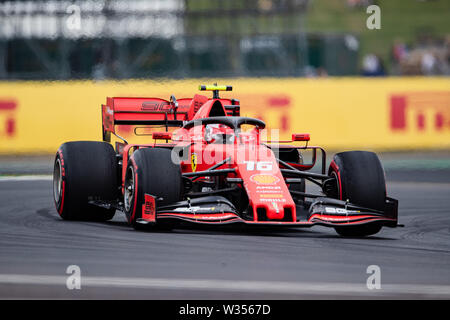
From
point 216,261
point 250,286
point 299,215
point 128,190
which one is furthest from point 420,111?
point 250,286

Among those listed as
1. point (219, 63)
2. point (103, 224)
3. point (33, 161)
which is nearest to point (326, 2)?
point (219, 63)

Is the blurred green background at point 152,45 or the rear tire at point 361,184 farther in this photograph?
the blurred green background at point 152,45

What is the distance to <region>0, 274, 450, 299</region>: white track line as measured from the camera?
5.98 metres

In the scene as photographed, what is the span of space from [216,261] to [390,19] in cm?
2713

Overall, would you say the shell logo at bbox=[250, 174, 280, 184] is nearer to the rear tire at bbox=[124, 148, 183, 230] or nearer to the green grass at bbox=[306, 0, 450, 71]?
the rear tire at bbox=[124, 148, 183, 230]

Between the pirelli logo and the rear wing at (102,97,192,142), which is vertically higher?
the rear wing at (102,97,192,142)

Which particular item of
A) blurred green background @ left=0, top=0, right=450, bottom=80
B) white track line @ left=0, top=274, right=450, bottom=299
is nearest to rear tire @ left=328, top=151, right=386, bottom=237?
white track line @ left=0, top=274, right=450, bottom=299

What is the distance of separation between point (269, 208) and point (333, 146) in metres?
11.4

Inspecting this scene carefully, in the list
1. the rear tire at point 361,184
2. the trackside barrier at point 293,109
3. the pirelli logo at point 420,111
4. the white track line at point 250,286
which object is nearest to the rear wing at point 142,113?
the rear tire at point 361,184

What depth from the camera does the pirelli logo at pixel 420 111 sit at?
19266 mm

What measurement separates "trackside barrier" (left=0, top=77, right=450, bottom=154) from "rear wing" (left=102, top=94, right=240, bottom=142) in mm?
7484

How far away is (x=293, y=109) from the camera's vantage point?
63.8ft

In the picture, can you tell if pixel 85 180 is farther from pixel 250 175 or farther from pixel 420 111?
pixel 420 111

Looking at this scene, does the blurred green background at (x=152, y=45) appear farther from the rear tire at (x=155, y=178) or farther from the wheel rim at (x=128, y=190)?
the rear tire at (x=155, y=178)
